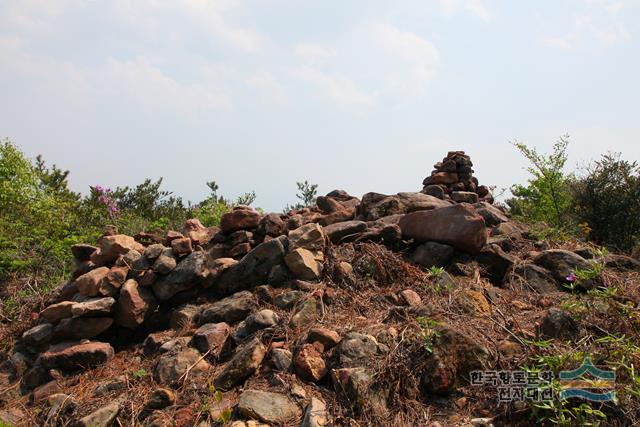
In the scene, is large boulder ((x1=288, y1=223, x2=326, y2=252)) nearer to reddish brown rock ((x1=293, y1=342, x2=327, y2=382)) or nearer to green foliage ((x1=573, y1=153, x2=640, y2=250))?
reddish brown rock ((x1=293, y1=342, x2=327, y2=382))

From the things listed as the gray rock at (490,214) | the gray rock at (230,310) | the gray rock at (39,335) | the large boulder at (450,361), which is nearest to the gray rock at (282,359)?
the gray rock at (230,310)

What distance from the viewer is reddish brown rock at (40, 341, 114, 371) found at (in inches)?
189

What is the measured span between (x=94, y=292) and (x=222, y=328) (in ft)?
5.45

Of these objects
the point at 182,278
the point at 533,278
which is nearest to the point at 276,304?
the point at 182,278

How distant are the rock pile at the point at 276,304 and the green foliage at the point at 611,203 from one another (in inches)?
120

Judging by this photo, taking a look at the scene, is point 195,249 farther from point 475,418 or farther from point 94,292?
point 475,418

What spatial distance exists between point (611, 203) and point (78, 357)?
8227 millimetres

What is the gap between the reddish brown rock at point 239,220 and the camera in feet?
19.4

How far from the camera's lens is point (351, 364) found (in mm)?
3699

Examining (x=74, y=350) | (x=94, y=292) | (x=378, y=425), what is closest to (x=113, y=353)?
(x=74, y=350)

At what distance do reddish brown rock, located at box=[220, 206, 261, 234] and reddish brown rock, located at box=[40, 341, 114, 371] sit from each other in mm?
1825

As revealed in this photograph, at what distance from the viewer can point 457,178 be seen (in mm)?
8266

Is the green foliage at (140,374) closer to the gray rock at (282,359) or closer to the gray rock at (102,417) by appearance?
the gray rock at (102,417)

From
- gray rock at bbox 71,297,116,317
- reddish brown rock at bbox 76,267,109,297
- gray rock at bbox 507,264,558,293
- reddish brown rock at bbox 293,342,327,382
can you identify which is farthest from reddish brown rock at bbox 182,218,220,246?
gray rock at bbox 507,264,558,293
